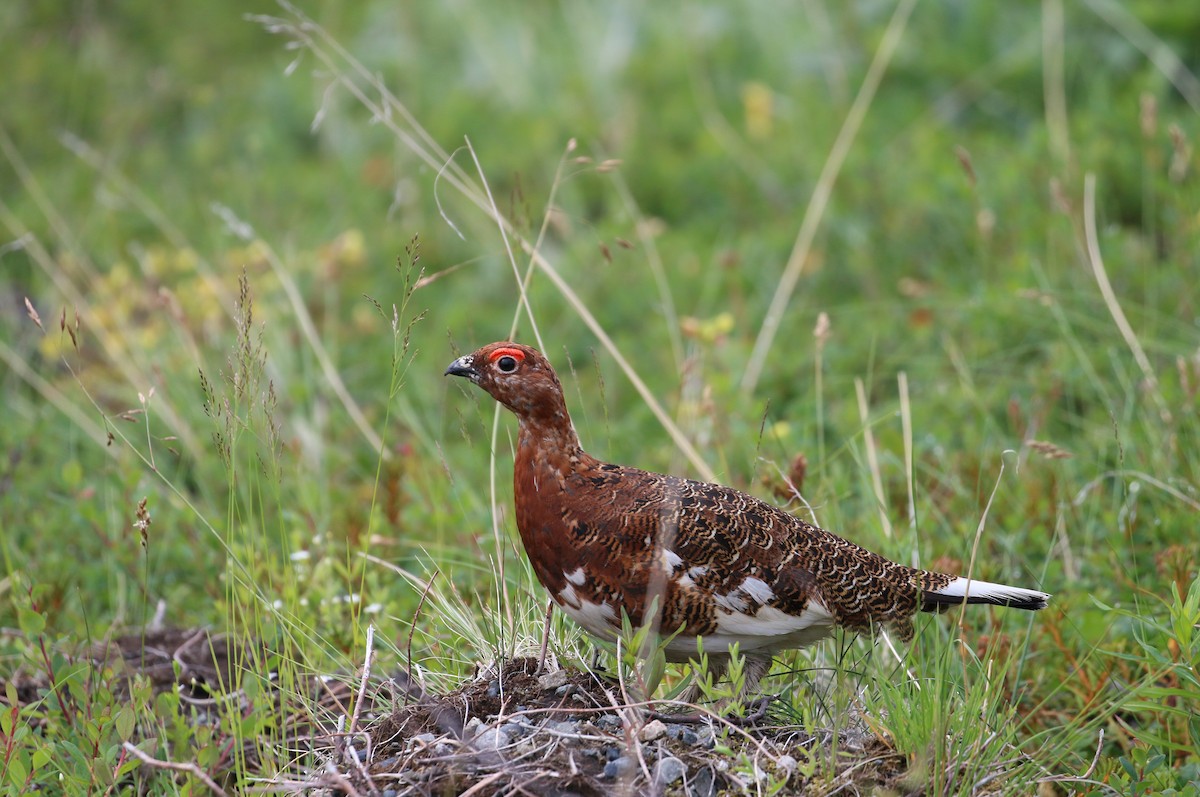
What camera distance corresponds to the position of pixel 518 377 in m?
3.26

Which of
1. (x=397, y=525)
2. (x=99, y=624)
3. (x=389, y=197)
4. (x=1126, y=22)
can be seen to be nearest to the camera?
(x=99, y=624)

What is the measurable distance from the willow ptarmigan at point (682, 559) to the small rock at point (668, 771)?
1.24 feet

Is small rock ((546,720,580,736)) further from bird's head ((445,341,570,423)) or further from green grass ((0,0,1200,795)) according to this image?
bird's head ((445,341,570,423))

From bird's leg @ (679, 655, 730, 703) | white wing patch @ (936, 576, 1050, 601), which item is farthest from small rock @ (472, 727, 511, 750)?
white wing patch @ (936, 576, 1050, 601)

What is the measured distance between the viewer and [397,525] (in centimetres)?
475

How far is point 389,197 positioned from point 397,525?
372 cm

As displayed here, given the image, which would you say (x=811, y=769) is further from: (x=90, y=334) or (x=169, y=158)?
(x=169, y=158)

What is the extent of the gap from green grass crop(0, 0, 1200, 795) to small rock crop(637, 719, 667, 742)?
13.2 inches

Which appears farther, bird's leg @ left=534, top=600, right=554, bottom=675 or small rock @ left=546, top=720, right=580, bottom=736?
bird's leg @ left=534, top=600, right=554, bottom=675

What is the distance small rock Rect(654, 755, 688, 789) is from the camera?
2711mm

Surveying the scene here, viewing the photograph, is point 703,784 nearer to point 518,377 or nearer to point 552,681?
point 552,681

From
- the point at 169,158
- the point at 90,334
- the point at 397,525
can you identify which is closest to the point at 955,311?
the point at 397,525

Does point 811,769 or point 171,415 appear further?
point 171,415

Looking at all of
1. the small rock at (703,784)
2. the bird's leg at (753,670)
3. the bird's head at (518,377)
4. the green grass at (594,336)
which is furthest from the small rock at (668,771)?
the bird's head at (518,377)
